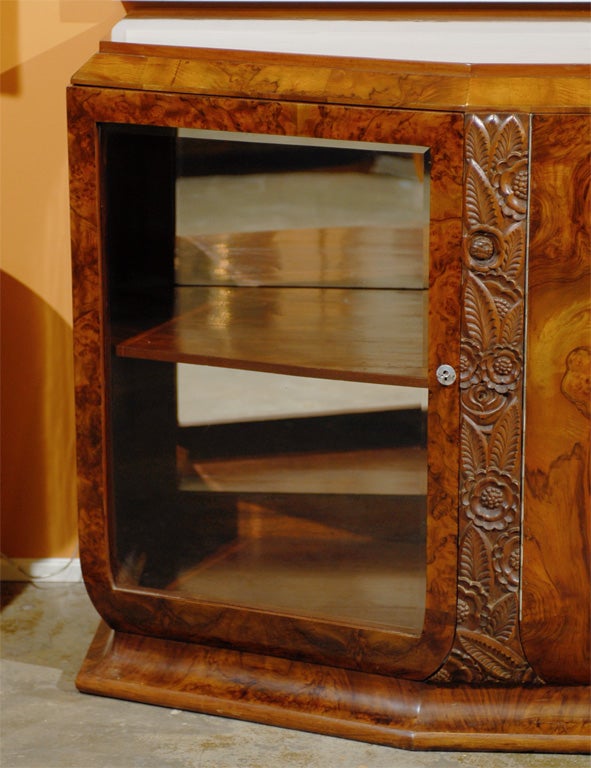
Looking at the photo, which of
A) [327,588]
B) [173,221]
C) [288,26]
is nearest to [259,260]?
[173,221]

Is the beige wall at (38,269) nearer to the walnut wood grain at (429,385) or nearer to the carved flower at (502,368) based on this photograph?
the walnut wood grain at (429,385)

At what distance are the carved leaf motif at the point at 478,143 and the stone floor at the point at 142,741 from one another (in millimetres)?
749

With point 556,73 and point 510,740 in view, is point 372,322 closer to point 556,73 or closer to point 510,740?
point 556,73

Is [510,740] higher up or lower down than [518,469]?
lower down

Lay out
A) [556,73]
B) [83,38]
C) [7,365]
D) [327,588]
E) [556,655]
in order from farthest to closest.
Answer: [7,365] → [83,38] → [327,588] → [556,655] → [556,73]

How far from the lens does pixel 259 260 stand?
1722 mm

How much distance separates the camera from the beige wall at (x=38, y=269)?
179cm

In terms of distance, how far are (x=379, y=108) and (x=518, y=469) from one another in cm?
46

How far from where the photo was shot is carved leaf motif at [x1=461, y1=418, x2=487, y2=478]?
142cm

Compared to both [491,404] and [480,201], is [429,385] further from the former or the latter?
[480,201]

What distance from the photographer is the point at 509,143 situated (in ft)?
4.37

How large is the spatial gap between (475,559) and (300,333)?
1.27 ft

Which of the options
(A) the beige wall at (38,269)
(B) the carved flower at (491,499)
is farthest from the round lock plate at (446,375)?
(A) the beige wall at (38,269)

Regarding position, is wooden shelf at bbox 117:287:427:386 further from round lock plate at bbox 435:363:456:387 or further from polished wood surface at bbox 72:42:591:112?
polished wood surface at bbox 72:42:591:112
